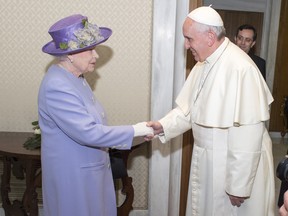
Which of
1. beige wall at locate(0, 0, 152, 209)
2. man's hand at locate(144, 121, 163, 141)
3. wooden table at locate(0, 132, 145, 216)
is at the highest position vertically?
beige wall at locate(0, 0, 152, 209)

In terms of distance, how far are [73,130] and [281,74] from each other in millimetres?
5233

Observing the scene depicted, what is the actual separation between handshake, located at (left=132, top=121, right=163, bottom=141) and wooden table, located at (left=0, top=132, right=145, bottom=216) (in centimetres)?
40

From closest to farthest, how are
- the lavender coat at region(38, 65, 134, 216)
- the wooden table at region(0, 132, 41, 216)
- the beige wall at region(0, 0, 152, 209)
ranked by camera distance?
1. the lavender coat at region(38, 65, 134, 216)
2. the wooden table at region(0, 132, 41, 216)
3. the beige wall at region(0, 0, 152, 209)

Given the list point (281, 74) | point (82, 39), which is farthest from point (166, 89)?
point (281, 74)

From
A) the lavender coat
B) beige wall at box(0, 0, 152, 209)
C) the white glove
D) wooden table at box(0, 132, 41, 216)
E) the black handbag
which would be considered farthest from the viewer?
beige wall at box(0, 0, 152, 209)

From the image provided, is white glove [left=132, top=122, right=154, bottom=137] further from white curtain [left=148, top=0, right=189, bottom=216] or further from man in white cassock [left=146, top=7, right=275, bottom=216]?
white curtain [left=148, top=0, right=189, bottom=216]

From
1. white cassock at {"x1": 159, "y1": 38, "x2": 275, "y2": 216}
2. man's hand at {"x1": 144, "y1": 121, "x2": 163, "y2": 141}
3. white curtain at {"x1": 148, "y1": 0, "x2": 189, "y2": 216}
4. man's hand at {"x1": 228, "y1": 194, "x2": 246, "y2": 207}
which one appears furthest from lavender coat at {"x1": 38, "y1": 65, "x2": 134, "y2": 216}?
white curtain at {"x1": 148, "y1": 0, "x2": 189, "y2": 216}

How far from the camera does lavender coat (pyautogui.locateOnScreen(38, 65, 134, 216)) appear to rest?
1.81m

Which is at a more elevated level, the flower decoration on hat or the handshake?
the flower decoration on hat

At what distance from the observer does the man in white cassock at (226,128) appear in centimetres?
193

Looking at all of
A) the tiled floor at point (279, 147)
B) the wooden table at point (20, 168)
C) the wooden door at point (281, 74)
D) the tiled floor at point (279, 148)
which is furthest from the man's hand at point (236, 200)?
the wooden door at point (281, 74)

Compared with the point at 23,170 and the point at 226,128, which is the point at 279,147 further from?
the point at 23,170

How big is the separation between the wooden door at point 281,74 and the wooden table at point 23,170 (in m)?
4.20

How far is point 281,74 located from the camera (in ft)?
20.1
